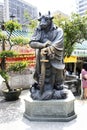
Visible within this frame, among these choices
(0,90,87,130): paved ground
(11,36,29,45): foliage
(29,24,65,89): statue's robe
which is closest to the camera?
(0,90,87,130): paved ground

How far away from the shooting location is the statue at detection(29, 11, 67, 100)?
20.1 ft

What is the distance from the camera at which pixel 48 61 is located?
6223 mm

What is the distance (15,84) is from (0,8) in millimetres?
13759

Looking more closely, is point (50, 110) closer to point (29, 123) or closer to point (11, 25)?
point (29, 123)

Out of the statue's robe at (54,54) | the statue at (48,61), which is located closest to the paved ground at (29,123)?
the statue at (48,61)

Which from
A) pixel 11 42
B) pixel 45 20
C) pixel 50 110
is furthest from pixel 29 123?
pixel 11 42

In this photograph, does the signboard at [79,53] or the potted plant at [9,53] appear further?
the signboard at [79,53]

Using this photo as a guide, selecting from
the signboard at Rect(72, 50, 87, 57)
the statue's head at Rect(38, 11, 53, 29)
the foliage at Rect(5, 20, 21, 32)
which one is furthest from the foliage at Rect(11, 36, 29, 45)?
the signboard at Rect(72, 50, 87, 57)

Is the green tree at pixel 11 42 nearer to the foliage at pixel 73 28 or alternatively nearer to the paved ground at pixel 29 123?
the paved ground at pixel 29 123

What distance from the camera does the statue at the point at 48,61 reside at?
6133 mm

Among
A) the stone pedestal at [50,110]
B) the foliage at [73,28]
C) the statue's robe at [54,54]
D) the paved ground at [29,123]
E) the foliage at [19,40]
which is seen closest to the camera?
the paved ground at [29,123]

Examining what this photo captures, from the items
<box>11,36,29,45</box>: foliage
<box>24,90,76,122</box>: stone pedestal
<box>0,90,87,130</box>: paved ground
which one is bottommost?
<box>0,90,87,130</box>: paved ground

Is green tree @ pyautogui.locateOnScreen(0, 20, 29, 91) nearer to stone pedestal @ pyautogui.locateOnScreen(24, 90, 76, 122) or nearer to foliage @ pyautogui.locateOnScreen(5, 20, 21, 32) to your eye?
foliage @ pyautogui.locateOnScreen(5, 20, 21, 32)

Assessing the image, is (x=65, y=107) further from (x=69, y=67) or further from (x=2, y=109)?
(x=69, y=67)
